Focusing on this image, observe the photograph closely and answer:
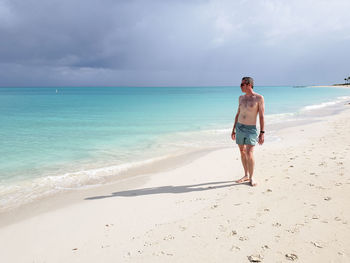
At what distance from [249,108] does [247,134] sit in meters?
0.51

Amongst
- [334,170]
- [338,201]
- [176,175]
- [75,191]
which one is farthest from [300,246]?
[75,191]

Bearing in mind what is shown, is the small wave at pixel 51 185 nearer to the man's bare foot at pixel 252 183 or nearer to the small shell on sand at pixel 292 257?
the man's bare foot at pixel 252 183

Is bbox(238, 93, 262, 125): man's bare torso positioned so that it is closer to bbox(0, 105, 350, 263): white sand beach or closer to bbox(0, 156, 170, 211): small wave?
bbox(0, 105, 350, 263): white sand beach

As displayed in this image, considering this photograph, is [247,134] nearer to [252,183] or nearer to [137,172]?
[252,183]

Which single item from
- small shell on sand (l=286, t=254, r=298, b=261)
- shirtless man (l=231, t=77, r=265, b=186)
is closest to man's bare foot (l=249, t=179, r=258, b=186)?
shirtless man (l=231, t=77, r=265, b=186)

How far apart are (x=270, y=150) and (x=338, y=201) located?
4.35 meters

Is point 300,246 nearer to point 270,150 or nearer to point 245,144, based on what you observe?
point 245,144

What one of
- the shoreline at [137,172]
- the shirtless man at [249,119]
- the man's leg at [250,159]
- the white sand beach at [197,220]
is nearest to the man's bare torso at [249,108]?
the shirtless man at [249,119]

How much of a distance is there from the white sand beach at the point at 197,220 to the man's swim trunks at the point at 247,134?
903 mm

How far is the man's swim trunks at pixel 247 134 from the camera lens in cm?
483

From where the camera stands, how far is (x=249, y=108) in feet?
15.9

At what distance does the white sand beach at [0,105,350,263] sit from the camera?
9.40 feet

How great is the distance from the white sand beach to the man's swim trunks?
903mm

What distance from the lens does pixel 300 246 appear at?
2.80 m
